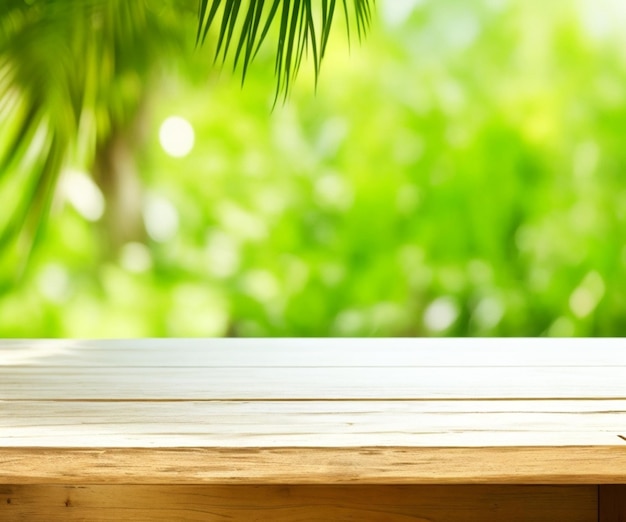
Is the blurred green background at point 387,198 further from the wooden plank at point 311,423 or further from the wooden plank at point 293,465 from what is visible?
the wooden plank at point 293,465

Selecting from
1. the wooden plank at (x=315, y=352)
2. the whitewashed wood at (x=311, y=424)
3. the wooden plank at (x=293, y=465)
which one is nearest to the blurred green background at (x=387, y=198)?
the wooden plank at (x=315, y=352)

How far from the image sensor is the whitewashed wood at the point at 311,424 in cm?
54

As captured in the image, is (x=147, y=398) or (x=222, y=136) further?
(x=222, y=136)

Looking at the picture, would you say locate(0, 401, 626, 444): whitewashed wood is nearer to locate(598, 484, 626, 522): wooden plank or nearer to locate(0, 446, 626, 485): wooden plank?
locate(0, 446, 626, 485): wooden plank

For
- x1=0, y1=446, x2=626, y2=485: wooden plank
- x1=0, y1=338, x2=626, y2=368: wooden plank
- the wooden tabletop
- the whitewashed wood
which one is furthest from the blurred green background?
x1=0, y1=446, x2=626, y2=485: wooden plank

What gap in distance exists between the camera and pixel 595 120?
256 cm

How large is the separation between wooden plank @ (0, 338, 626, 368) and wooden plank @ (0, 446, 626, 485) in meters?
0.33

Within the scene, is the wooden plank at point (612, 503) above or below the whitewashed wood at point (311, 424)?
below

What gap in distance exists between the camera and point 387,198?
255 centimetres

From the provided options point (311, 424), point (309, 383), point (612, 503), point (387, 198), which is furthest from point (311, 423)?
point (387, 198)

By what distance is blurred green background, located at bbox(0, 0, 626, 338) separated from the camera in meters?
2.52

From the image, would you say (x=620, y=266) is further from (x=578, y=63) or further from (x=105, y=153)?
(x=105, y=153)

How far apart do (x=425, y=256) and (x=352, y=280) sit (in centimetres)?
25

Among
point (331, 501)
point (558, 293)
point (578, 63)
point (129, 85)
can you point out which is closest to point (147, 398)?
point (331, 501)
